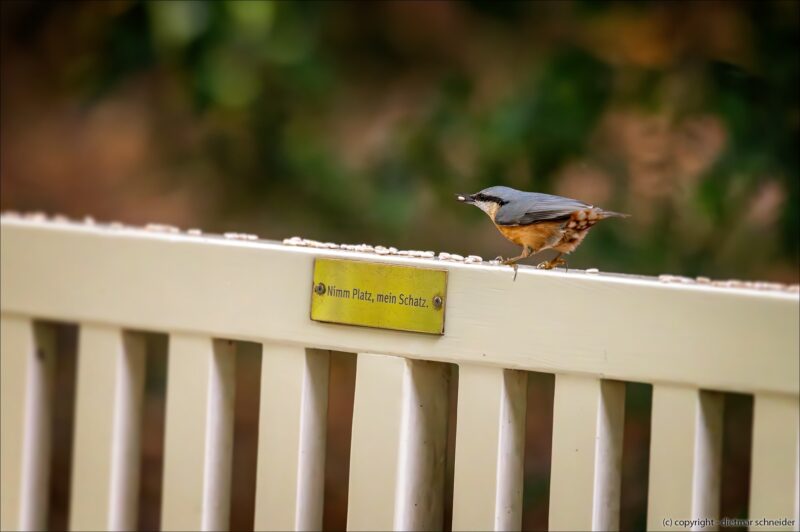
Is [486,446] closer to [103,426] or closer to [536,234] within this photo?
[536,234]

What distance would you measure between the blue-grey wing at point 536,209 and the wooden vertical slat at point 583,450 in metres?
0.16

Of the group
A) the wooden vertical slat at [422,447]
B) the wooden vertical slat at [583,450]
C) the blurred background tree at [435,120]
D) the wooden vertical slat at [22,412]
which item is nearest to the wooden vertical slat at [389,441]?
the wooden vertical slat at [422,447]

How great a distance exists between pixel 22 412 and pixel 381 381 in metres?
0.49

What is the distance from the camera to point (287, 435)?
1.08 meters

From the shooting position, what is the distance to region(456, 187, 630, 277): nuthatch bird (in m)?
0.96

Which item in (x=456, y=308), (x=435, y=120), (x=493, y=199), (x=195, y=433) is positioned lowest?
(x=195, y=433)

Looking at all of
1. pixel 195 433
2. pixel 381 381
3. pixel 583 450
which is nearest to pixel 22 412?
pixel 195 433

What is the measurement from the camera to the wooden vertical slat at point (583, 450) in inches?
37.9

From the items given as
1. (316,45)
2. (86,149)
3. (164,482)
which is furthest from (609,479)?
(86,149)

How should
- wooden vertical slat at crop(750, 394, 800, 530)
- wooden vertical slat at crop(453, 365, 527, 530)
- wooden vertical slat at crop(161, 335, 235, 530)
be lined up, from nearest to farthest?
wooden vertical slat at crop(750, 394, 800, 530) < wooden vertical slat at crop(453, 365, 527, 530) < wooden vertical slat at crop(161, 335, 235, 530)

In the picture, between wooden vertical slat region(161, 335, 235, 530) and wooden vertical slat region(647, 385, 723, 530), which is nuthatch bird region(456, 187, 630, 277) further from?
wooden vertical slat region(161, 335, 235, 530)

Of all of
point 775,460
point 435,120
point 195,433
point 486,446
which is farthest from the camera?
point 435,120

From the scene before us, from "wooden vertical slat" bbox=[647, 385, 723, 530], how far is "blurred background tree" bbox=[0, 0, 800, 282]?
348mm

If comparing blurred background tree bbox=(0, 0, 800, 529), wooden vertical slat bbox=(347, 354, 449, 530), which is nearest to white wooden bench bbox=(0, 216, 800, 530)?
wooden vertical slat bbox=(347, 354, 449, 530)
